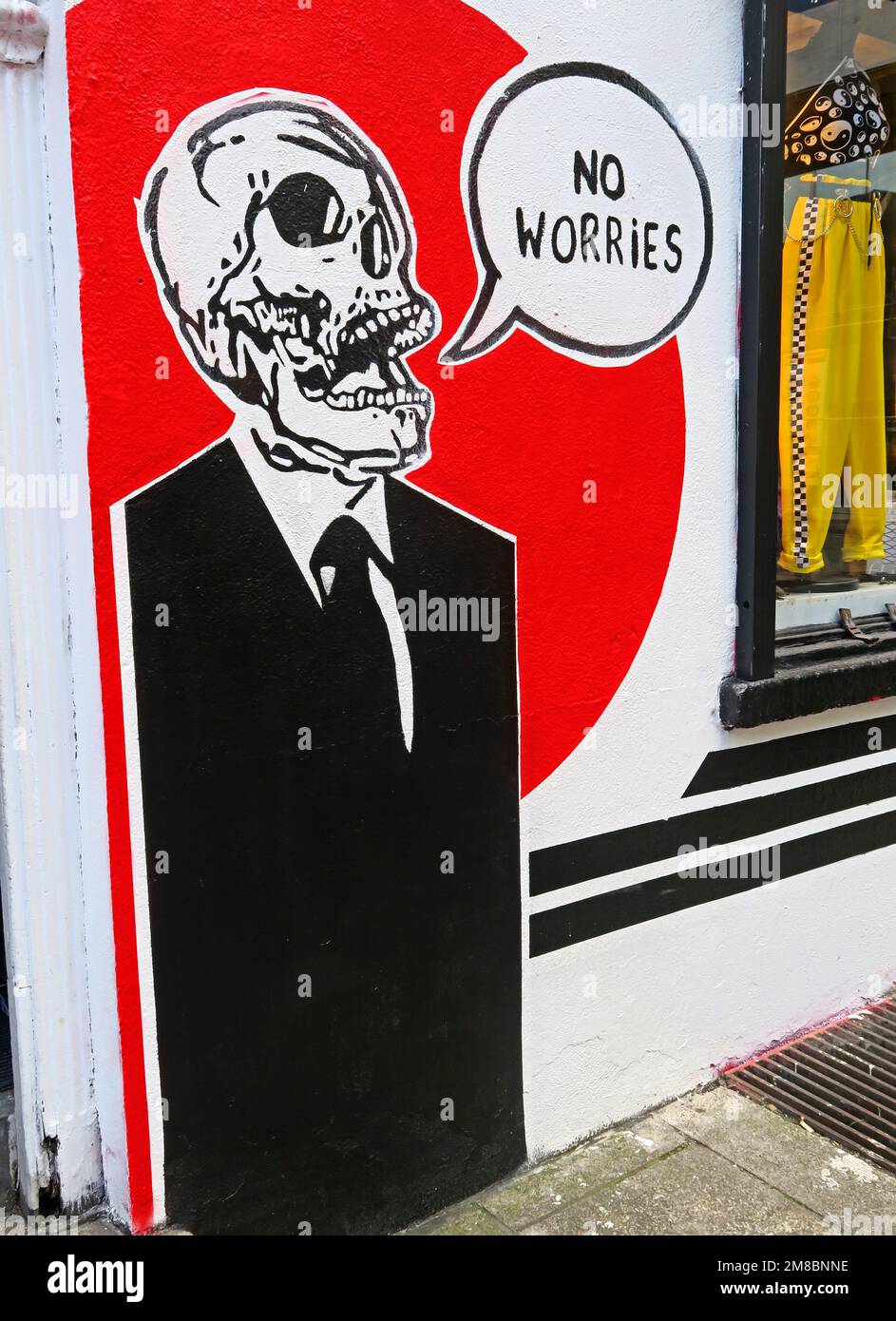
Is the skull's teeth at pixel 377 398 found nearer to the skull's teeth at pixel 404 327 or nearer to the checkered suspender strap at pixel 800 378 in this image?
the skull's teeth at pixel 404 327

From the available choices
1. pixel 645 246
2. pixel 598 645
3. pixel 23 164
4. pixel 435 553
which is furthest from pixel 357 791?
pixel 645 246

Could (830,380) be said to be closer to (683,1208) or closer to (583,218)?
(583,218)

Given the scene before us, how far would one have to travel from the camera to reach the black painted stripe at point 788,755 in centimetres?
337

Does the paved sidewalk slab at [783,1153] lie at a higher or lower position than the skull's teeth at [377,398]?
lower

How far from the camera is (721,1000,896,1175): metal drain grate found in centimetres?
321

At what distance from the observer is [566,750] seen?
2992mm

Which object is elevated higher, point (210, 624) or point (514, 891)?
point (210, 624)

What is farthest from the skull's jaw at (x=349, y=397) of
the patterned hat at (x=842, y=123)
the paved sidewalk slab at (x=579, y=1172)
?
the patterned hat at (x=842, y=123)

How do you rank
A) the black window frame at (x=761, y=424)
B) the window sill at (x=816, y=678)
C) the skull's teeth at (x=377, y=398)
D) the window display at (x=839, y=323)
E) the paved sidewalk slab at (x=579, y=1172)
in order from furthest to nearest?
the window display at (x=839, y=323) → the window sill at (x=816, y=678) → the black window frame at (x=761, y=424) → the paved sidewalk slab at (x=579, y=1172) → the skull's teeth at (x=377, y=398)

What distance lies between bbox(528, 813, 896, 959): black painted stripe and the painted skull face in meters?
1.35

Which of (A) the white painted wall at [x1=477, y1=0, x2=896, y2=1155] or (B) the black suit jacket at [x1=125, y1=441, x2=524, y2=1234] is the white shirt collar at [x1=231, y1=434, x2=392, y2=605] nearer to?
(B) the black suit jacket at [x1=125, y1=441, x2=524, y2=1234]

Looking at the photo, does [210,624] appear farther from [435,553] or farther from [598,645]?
[598,645]

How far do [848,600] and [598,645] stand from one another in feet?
4.82

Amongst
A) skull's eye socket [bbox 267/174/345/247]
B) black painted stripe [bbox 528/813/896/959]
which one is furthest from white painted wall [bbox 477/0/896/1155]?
skull's eye socket [bbox 267/174/345/247]
